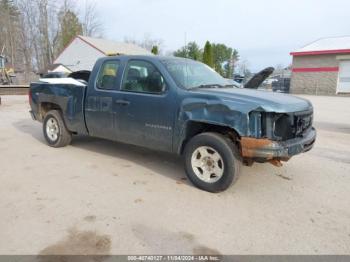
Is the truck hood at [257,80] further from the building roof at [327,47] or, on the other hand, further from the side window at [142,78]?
the building roof at [327,47]

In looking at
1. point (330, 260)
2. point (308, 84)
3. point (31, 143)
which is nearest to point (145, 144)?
point (330, 260)

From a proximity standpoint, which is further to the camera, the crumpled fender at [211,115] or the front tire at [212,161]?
the front tire at [212,161]

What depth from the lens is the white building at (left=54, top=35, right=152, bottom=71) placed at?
1357 inches

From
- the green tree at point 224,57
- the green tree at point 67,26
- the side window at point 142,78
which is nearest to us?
the side window at point 142,78

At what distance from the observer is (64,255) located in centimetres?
278

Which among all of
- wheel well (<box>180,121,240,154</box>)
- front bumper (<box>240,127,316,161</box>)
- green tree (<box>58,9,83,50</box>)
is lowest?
front bumper (<box>240,127,316,161</box>)

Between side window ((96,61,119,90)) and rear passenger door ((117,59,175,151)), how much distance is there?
24 centimetres

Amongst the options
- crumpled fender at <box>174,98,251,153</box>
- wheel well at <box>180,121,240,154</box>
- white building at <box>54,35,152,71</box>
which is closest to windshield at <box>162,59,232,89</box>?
crumpled fender at <box>174,98,251,153</box>

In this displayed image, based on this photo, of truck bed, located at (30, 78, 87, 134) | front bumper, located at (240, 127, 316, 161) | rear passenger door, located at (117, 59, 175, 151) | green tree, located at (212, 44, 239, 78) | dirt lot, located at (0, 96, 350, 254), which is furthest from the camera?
green tree, located at (212, 44, 239, 78)

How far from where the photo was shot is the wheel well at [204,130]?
4142 millimetres

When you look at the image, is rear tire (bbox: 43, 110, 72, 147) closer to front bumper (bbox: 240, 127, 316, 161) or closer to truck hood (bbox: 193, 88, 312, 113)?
truck hood (bbox: 193, 88, 312, 113)

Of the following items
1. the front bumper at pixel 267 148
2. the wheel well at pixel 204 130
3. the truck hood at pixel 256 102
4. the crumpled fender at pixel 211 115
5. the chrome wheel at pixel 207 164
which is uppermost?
the truck hood at pixel 256 102

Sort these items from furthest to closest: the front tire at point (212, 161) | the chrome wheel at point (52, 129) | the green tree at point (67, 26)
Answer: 1. the green tree at point (67, 26)
2. the chrome wheel at point (52, 129)
3. the front tire at point (212, 161)

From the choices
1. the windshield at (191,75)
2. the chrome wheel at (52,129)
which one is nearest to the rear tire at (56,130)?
the chrome wheel at (52,129)
